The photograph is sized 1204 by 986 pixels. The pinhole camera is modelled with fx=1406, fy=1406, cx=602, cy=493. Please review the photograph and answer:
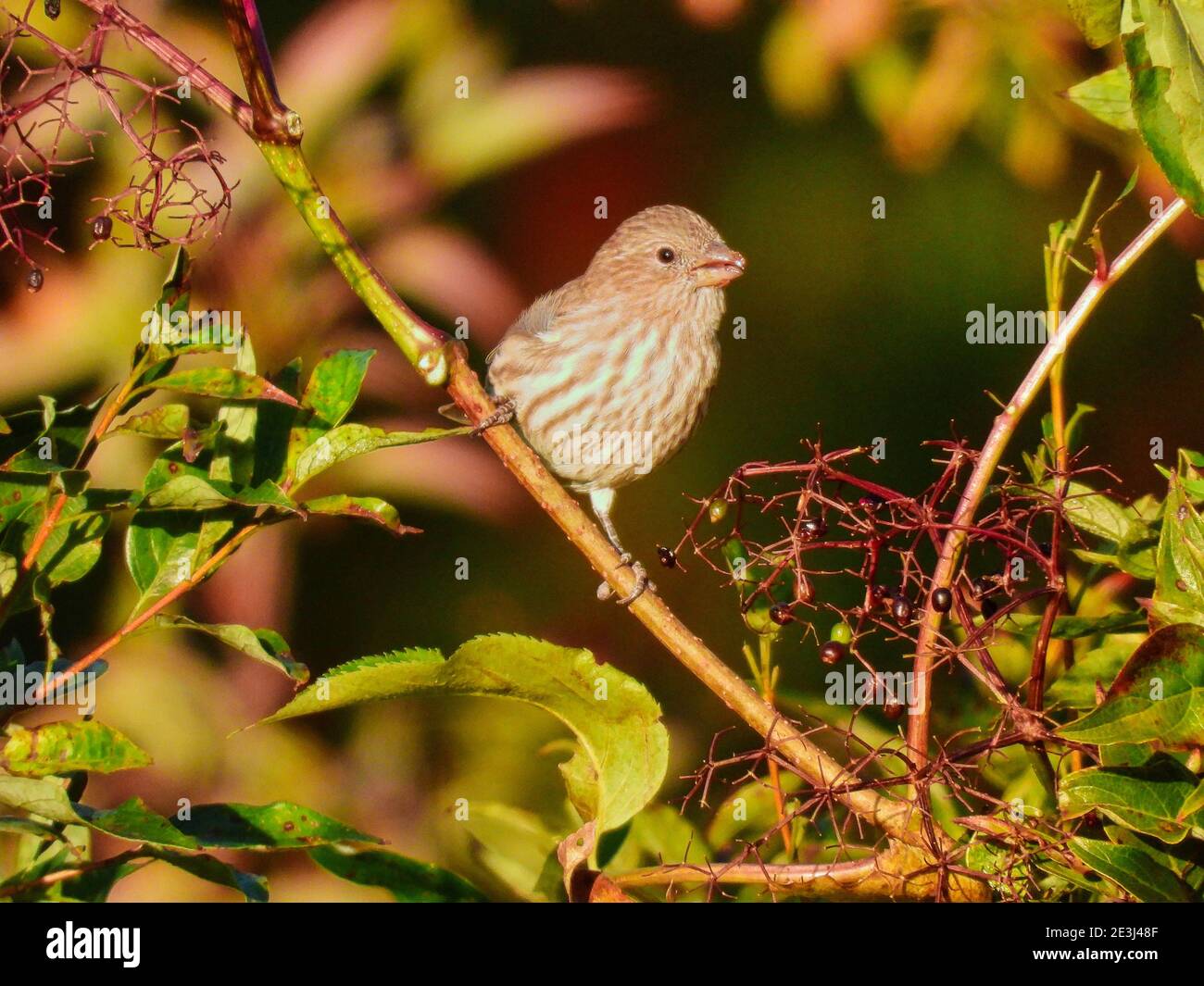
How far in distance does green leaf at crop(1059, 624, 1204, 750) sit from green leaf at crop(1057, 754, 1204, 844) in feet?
0.15

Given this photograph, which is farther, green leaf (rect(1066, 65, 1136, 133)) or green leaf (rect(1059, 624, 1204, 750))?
green leaf (rect(1066, 65, 1136, 133))

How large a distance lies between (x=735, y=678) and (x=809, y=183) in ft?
5.49

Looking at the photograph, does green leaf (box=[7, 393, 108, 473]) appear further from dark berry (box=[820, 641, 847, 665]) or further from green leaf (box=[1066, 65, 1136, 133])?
green leaf (box=[1066, 65, 1136, 133])

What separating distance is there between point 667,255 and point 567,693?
4.98 ft

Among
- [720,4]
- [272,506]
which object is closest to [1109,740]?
[272,506]

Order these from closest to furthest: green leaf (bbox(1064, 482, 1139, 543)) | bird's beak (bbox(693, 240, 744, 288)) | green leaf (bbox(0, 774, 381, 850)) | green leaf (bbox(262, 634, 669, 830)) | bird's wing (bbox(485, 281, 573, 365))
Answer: green leaf (bbox(0, 774, 381, 850)) → green leaf (bbox(262, 634, 669, 830)) → green leaf (bbox(1064, 482, 1139, 543)) → bird's beak (bbox(693, 240, 744, 288)) → bird's wing (bbox(485, 281, 573, 365))

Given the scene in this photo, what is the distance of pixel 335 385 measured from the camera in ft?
4.34

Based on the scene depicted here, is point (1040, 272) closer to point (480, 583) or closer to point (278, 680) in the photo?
point (480, 583)

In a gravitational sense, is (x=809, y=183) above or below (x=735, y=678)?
above

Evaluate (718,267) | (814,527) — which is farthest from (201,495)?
(718,267)

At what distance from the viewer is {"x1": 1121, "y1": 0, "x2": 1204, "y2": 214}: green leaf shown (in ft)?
3.62

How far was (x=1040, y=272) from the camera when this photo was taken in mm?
2764

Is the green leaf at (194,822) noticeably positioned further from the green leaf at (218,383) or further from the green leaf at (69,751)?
the green leaf at (218,383)

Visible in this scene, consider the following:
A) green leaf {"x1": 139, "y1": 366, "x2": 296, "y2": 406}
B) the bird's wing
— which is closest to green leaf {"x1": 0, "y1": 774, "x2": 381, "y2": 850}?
green leaf {"x1": 139, "y1": 366, "x2": 296, "y2": 406}
